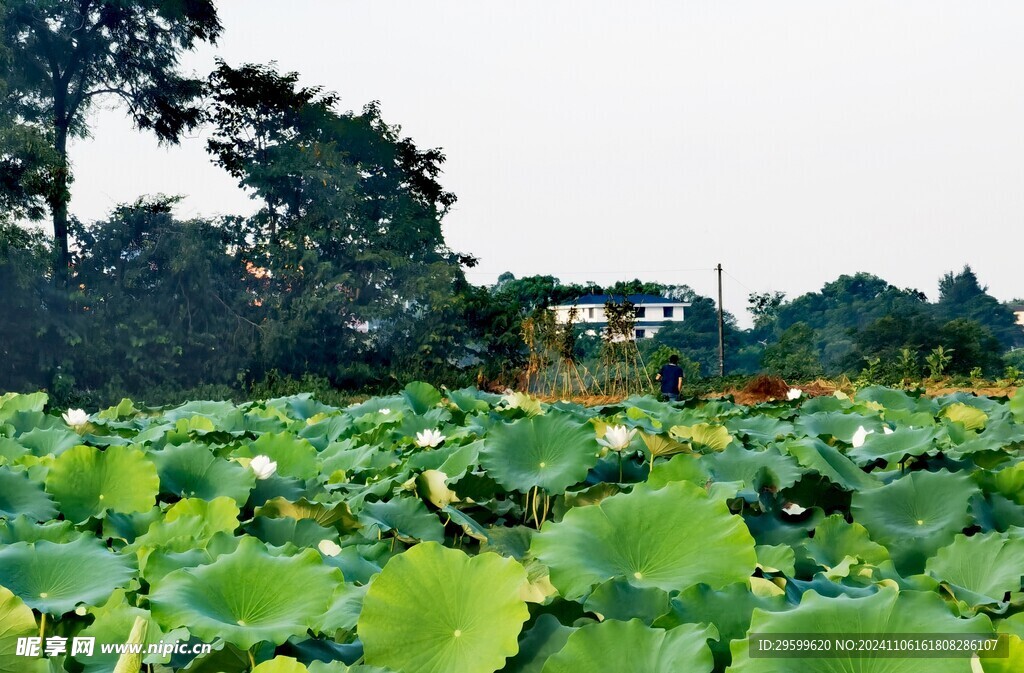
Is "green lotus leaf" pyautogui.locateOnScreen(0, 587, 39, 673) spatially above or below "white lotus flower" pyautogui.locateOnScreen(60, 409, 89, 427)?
below

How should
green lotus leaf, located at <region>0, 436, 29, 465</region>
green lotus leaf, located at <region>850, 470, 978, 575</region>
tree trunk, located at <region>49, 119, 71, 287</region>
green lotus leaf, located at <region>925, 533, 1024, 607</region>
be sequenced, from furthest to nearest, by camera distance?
tree trunk, located at <region>49, 119, 71, 287</region> < green lotus leaf, located at <region>0, 436, 29, 465</region> < green lotus leaf, located at <region>850, 470, 978, 575</region> < green lotus leaf, located at <region>925, 533, 1024, 607</region>

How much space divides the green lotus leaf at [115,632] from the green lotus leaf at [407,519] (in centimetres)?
43

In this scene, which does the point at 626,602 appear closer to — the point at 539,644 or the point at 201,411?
the point at 539,644

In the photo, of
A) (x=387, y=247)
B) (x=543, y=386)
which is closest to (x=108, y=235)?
(x=387, y=247)

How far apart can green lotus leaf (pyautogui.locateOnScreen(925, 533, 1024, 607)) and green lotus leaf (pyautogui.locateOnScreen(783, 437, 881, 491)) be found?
0.30 m

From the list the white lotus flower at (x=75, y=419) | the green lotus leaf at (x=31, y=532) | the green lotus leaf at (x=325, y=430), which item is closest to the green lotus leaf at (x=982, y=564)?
the green lotus leaf at (x=31, y=532)

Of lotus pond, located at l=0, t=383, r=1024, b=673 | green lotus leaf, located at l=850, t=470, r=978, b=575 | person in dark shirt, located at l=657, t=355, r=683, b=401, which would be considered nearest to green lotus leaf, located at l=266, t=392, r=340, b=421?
lotus pond, located at l=0, t=383, r=1024, b=673

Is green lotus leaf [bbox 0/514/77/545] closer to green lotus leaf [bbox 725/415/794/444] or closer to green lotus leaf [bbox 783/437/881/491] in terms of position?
green lotus leaf [bbox 783/437/881/491]

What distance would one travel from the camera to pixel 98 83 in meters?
17.2

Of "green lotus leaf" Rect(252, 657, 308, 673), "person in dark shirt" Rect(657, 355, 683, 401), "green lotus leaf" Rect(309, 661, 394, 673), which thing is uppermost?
"green lotus leaf" Rect(252, 657, 308, 673)

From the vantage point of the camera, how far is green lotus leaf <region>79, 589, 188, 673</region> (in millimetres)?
887

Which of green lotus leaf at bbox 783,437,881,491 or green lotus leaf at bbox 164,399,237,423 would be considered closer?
green lotus leaf at bbox 783,437,881,491

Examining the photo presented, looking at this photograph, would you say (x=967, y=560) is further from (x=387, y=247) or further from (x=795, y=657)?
(x=387, y=247)

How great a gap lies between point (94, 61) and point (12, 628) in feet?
61.2
